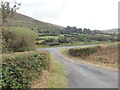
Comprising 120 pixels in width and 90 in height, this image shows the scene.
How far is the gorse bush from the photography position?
596 inches

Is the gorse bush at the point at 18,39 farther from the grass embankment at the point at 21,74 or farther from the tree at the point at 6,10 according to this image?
the grass embankment at the point at 21,74

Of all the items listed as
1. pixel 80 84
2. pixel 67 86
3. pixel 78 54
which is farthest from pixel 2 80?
pixel 78 54

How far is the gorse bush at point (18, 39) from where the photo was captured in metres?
15.1

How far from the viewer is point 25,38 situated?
1691 cm

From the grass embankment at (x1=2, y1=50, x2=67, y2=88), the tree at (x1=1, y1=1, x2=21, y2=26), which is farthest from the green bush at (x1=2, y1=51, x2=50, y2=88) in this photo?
the tree at (x1=1, y1=1, x2=21, y2=26)

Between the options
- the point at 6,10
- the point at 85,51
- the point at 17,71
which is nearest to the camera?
the point at 17,71

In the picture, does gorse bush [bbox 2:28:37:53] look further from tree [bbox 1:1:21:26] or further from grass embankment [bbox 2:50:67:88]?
grass embankment [bbox 2:50:67:88]

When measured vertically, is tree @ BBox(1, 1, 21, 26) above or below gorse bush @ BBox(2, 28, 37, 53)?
above

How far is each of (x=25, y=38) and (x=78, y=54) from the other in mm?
9606

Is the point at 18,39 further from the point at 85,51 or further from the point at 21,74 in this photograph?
the point at 85,51

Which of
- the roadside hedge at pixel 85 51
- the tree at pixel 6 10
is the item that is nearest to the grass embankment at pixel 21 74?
the tree at pixel 6 10

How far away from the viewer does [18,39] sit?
1609 centimetres

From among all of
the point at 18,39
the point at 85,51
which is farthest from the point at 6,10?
the point at 85,51

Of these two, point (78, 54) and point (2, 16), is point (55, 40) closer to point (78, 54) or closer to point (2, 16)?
point (78, 54)
